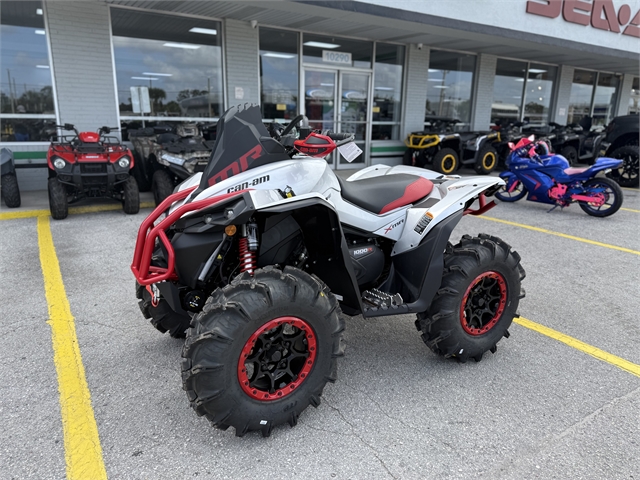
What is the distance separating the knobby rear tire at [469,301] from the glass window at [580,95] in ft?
54.9

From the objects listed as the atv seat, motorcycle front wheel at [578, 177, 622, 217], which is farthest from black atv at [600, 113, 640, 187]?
the atv seat

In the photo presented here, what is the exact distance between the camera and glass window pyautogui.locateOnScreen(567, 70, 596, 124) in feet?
A: 55.7

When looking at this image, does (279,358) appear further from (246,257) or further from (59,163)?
(59,163)

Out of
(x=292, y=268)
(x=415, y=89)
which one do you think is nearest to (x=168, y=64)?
(x=415, y=89)

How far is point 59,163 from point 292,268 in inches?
222

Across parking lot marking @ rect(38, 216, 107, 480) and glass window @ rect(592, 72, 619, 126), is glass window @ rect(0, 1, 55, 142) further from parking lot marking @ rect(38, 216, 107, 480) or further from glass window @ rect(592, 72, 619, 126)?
glass window @ rect(592, 72, 619, 126)

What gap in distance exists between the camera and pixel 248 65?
10055 millimetres

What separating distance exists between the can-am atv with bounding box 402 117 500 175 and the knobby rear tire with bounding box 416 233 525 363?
850 centimetres

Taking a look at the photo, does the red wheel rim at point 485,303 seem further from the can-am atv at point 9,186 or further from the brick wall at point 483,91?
the brick wall at point 483,91

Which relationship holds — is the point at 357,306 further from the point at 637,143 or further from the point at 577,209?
the point at 637,143

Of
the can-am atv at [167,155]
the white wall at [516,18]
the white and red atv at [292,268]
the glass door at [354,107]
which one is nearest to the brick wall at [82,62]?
the can-am atv at [167,155]

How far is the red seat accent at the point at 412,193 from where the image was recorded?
118 inches

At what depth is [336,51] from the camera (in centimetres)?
1145

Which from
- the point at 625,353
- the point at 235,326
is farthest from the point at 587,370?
the point at 235,326
